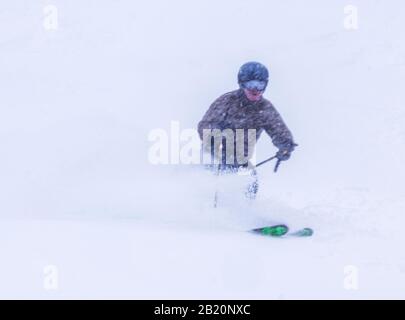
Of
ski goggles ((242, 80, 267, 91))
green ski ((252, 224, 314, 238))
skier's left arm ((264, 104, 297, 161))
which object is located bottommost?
green ski ((252, 224, 314, 238))

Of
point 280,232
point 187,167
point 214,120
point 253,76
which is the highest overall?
point 253,76

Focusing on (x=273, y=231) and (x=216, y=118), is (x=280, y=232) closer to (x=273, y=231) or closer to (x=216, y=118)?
(x=273, y=231)

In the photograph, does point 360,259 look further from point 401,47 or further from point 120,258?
point 401,47

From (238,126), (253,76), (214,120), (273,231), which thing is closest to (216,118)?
(214,120)

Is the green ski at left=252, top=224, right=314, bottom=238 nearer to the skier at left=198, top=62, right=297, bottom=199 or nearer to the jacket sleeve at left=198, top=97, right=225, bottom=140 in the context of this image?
the skier at left=198, top=62, right=297, bottom=199

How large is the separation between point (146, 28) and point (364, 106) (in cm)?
270

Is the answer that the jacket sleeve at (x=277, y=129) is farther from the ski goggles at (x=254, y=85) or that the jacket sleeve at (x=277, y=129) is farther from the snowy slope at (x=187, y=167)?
the snowy slope at (x=187, y=167)

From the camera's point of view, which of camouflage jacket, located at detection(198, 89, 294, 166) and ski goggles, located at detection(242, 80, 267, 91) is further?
camouflage jacket, located at detection(198, 89, 294, 166)

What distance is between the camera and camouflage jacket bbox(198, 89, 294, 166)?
528 centimetres

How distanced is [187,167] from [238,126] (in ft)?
2.50

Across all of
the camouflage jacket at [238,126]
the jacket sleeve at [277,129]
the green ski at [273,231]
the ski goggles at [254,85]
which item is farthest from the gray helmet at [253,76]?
the green ski at [273,231]

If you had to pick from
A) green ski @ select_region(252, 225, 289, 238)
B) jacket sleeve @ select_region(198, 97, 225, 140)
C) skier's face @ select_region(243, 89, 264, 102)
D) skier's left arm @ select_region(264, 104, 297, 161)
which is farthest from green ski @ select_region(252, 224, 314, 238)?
skier's face @ select_region(243, 89, 264, 102)

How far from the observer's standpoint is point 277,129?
535cm

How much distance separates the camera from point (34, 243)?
485 cm
